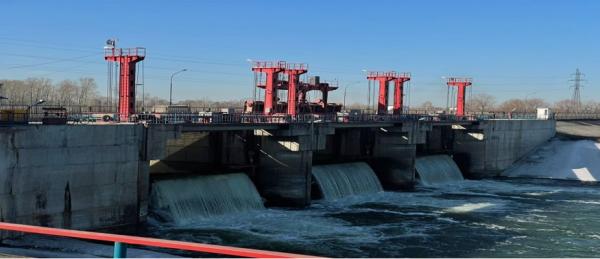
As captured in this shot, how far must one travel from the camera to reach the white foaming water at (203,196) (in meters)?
36.1

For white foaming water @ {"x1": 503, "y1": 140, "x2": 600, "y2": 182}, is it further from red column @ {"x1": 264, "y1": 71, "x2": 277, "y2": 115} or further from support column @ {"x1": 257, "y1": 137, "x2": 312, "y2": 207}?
support column @ {"x1": 257, "y1": 137, "x2": 312, "y2": 207}

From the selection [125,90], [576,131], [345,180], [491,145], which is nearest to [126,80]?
[125,90]

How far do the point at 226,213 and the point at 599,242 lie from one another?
22.1 meters

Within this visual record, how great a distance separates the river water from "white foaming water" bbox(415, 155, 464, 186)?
10.1 meters

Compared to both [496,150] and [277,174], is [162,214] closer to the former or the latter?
[277,174]

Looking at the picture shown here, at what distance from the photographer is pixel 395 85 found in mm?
72688

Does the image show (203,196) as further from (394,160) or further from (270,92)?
(394,160)

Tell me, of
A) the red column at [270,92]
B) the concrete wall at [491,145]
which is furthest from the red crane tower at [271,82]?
the concrete wall at [491,145]

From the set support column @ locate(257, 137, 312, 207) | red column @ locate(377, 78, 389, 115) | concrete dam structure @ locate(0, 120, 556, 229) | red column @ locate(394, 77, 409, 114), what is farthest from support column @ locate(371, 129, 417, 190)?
support column @ locate(257, 137, 312, 207)

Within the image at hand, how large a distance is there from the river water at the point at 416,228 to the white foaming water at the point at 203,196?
0.74 m

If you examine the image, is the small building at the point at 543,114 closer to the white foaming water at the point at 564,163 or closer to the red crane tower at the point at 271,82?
the white foaming water at the point at 564,163

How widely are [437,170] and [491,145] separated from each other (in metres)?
11.1

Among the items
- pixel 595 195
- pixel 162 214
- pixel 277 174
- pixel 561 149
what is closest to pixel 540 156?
pixel 561 149

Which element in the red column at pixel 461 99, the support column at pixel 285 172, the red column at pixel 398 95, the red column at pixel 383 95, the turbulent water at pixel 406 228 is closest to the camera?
the turbulent water at pixel 406 228
